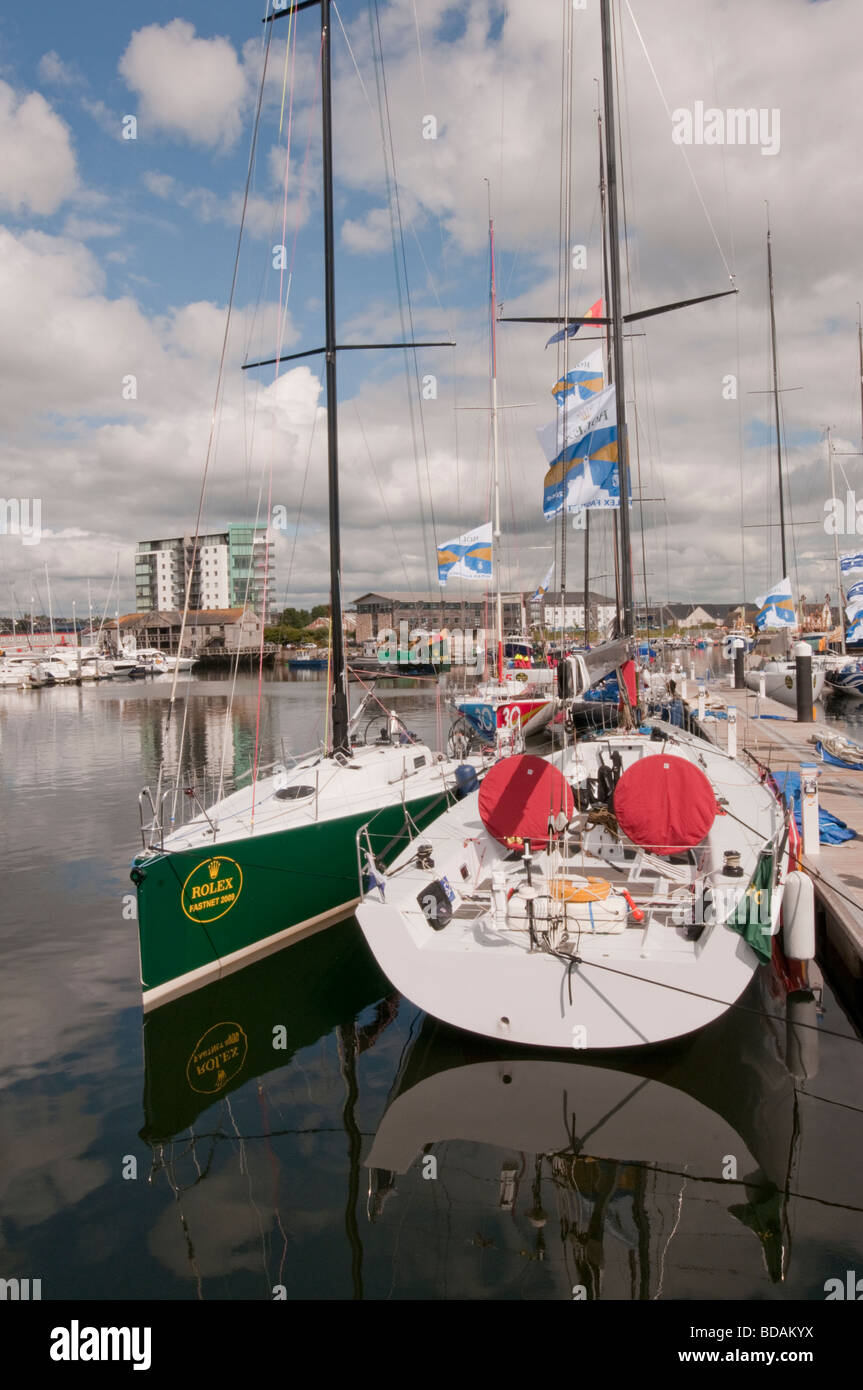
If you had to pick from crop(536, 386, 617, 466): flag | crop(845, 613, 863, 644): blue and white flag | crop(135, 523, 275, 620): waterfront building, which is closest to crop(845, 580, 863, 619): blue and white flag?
crop(845, 613, 863, 644): blue and white flag

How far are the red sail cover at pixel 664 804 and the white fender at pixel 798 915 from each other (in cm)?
106

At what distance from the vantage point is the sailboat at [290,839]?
9047mm

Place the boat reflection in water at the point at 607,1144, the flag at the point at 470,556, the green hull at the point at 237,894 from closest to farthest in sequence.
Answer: the boat reflection in water at the point at 607,1144 < the green hull at the point at 237,894 < the flag at the point at 470,556

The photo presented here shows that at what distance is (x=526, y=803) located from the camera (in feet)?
28.8

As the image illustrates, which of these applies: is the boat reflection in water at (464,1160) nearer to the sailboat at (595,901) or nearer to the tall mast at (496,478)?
the sailboat at (595,901)

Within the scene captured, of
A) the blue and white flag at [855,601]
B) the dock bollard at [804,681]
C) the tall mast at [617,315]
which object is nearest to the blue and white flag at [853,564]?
the blue and white flag at [855,601]

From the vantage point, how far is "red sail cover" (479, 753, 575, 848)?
8.72m

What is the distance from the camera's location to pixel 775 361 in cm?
3984

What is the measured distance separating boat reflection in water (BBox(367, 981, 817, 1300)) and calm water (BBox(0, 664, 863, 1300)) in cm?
2

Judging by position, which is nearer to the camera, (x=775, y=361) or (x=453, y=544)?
(x=453, y=544)

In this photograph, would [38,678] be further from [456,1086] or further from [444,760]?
[456,1086]

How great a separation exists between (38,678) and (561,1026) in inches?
3311

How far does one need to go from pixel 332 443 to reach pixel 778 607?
1022 inches

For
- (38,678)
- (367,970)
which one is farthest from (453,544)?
(38,678)
